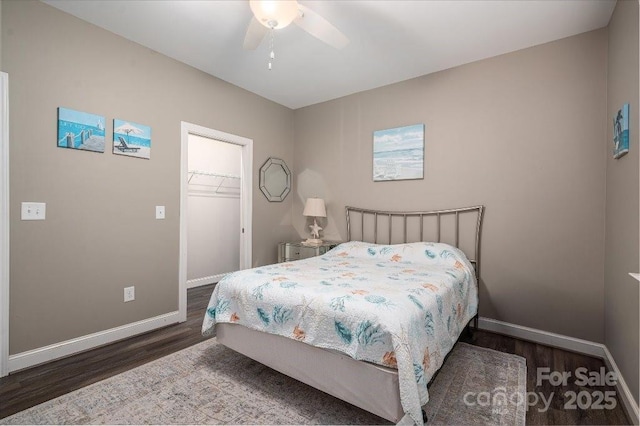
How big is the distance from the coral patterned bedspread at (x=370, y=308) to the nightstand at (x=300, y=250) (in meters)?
1.02

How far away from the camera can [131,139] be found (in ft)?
9.10

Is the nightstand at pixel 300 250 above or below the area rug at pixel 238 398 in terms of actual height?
above

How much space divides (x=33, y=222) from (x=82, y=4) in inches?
65.2

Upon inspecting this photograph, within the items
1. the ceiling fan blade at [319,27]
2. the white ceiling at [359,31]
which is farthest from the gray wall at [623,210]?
the ceiling fan blade at [319,27]

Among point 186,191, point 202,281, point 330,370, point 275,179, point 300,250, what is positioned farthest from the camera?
point 202,281

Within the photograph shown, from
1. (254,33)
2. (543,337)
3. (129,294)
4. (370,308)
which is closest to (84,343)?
(129,294)

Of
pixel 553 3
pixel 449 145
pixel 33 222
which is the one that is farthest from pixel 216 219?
pixel 553 3

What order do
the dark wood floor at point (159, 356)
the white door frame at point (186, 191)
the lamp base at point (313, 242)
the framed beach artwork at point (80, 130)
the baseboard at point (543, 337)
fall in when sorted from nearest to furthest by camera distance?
the dark wood floor at point (159, 356) < the framed beach artwork at point (80, 130) < the baseboard at point (543, 337) < the white door frame at point (186, 191) < the lamp base at point (313, 242)

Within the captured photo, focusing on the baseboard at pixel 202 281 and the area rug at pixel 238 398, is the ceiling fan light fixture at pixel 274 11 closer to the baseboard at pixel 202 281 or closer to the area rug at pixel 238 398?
the area rug at pixel 238 398

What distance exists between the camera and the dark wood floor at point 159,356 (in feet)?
5.72

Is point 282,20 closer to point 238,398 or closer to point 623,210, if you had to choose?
point 238,398

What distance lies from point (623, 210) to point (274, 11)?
99.7 inches

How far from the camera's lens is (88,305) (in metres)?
2.52

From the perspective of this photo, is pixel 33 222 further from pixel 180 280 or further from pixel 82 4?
pixel 82 4
